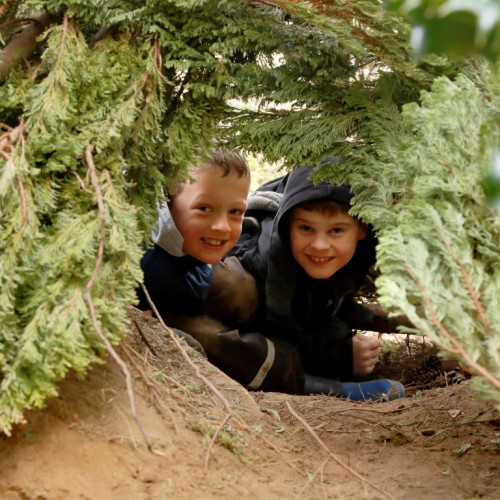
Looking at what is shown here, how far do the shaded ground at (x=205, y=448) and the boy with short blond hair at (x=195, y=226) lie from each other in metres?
1.09

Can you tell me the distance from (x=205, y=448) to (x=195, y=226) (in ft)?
6.71

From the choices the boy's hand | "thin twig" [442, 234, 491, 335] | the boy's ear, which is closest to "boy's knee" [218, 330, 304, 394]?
the boy's hand

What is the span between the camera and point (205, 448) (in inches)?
85.4

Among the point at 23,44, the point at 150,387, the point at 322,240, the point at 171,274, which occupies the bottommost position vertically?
the point at 150,387

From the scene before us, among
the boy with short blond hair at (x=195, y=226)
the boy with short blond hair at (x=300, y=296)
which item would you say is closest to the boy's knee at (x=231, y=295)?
the boy with short blond hair at (x=300, y=296)

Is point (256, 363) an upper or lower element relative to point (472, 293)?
lower

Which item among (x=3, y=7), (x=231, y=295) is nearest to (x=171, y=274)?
(x=231, y=295)

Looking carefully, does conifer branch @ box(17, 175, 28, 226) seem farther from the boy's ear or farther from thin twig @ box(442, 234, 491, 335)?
the boy's ear

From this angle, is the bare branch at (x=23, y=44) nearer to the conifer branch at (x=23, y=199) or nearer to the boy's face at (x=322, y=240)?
the conifer branch at (x=23, y=199)

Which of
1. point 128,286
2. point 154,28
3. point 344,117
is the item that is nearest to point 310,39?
point 344,117

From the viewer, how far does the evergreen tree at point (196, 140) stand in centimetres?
188

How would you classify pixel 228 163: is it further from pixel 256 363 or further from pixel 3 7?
pixel 3 7

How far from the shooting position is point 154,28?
8.20 ft

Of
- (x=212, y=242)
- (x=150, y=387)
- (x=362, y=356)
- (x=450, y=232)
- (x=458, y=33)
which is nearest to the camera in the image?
(x=458, y=33)
